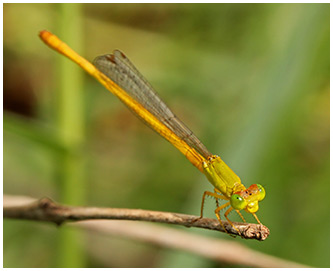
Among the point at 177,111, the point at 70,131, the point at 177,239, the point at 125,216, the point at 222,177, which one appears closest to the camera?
the point at 125,216

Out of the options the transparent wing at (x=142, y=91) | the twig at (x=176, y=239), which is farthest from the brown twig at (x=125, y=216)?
the transparent wing at (x=142, y=91)

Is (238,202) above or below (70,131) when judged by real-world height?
below

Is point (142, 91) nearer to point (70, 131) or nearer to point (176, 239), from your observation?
point (70, 131)

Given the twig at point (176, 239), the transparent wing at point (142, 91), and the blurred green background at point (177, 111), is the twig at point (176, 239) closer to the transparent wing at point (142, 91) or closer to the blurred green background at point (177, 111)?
the blurred green background at point (177, 111)

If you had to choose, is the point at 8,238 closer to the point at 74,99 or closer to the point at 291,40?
the point at 74,99

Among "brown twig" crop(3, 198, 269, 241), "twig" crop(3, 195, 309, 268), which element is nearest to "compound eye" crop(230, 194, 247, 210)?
"brown twig" crop(3, 198, 269, 241)

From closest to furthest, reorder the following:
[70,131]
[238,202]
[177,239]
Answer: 1. [238,202]
2. [177,239]
3. [70,131]

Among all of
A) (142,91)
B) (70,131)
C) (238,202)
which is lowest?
(238,202)

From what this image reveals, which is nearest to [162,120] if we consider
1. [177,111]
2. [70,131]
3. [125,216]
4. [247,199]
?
[70,131]

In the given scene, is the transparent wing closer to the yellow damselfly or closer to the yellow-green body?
the yellow damselfly
